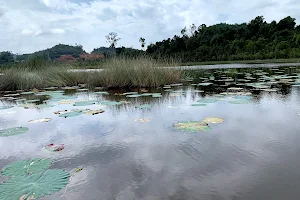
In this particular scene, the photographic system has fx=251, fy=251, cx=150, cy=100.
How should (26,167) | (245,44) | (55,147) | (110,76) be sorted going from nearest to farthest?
(26,167)
(55,147)
(110,76)
(245,44)

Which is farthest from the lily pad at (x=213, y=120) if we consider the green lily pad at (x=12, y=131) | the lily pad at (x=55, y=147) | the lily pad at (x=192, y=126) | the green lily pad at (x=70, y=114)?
the green lily pad at (x=12, y=131)

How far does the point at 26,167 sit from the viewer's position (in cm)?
165

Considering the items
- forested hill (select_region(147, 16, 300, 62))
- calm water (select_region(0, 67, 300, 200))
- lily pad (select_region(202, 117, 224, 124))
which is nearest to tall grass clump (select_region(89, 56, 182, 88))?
calm water (select_region(0, 67, 300, 200))

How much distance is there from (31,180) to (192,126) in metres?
Result: 1.43

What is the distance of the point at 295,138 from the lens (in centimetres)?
197

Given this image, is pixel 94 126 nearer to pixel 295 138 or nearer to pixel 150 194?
pixel 150 194

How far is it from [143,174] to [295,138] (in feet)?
4.17

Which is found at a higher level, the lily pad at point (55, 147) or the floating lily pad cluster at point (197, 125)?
the floating lily pad cluster at point (197, 125)

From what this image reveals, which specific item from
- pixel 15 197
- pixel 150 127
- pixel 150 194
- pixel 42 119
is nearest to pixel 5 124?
pixel 42 119

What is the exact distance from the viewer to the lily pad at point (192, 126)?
2.29m

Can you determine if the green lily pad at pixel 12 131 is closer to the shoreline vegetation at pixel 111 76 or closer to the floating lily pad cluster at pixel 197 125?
the floating lily pad cluster at pixel 197 125

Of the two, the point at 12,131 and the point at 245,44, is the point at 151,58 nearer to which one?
the point at 12,131

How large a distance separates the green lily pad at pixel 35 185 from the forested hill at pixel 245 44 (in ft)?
74.2

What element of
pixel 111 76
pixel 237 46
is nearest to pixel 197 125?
pixel 111 76
